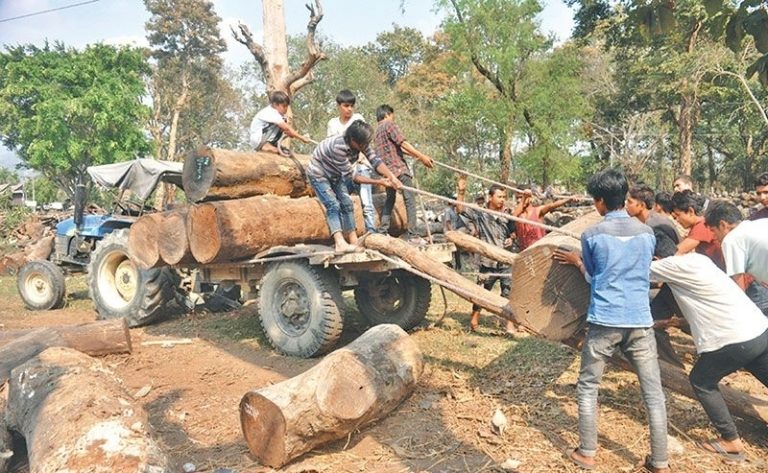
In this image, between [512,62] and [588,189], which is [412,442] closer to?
[588,189]

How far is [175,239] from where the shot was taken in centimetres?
596

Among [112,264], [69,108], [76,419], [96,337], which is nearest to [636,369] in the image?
[76,419]

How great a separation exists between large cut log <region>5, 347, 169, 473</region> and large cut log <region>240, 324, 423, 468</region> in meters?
0.63

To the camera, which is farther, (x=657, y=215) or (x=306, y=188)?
(x=306, y=188)

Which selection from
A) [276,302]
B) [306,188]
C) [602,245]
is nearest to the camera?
[602,245]

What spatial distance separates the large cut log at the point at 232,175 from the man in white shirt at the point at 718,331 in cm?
421

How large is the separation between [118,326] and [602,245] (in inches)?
208

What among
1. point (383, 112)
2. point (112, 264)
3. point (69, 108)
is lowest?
point (112, 264)

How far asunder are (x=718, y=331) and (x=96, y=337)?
600cm

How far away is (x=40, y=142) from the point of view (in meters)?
23.2

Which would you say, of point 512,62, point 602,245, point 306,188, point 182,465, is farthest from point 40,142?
point 602,245

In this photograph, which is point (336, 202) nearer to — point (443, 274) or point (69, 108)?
point (443, 274)

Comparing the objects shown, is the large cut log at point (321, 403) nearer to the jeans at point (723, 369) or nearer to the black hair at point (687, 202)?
the jeans at point (723, 369)

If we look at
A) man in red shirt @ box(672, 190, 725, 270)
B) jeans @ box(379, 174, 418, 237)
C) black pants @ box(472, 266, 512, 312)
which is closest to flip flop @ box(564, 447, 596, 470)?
man in red shirt @ box(672, 190, 725, 270)
